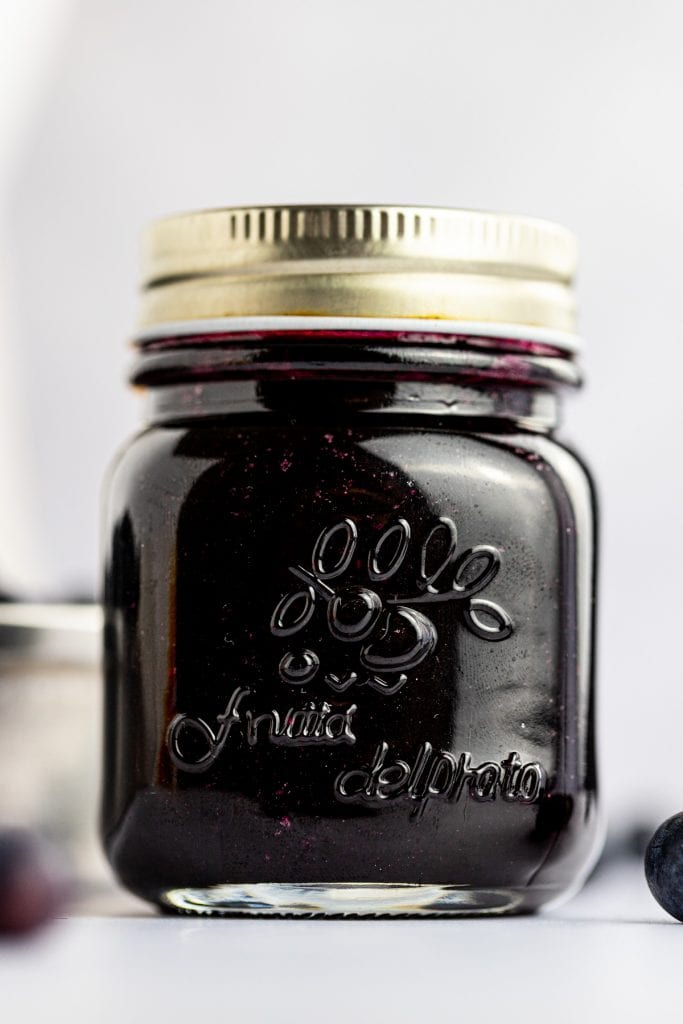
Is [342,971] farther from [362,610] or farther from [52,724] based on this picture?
[52,724]

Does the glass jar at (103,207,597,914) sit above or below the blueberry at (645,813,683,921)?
above

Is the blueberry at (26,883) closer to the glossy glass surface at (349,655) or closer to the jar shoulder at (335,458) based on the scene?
the glossy glass surface at (349,655)

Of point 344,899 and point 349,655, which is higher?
point 349,655

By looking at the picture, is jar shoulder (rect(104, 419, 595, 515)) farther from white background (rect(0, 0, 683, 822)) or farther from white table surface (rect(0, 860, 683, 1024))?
white background (rect(0, 0, 683, 822))

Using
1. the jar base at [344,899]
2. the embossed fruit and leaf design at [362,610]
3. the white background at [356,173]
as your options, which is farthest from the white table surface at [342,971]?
the white background at [356,173]

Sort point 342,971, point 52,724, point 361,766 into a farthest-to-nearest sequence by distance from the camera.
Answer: point 52,724 → point 361,766 → point 342,971

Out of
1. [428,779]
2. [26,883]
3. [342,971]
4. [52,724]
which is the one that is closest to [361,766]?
[428,779]

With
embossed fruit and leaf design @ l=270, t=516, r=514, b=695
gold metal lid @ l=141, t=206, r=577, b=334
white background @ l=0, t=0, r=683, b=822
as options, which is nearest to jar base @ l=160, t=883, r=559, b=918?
embossed fruit and leaf design @ l=270, t=516, r=514, b=695
